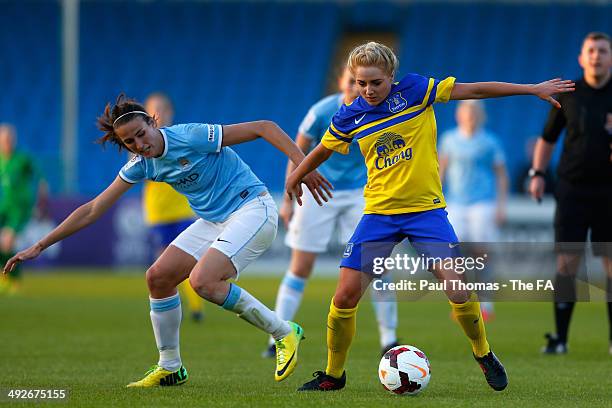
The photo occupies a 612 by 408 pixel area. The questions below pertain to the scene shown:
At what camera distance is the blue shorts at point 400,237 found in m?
6.34

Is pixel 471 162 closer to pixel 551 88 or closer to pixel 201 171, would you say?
pixel 201 171

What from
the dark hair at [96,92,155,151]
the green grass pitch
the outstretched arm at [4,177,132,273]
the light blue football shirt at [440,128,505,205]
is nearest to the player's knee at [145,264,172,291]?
the outstretched arm at [4,177,132,273]

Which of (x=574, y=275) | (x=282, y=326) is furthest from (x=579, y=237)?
(x=282, y=326)

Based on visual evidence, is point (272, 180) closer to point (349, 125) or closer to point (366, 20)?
point (366, 20)

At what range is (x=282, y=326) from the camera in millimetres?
6930

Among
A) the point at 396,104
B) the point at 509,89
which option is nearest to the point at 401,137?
the point at 396,104

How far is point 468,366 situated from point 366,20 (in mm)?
20297

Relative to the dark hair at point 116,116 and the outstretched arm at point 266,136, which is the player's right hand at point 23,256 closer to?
the dark hair at point 116,116

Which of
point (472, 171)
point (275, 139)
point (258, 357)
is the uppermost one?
point (472, 171)

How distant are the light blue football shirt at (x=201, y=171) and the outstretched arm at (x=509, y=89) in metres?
1.62

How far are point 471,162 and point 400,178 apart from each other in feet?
22.5

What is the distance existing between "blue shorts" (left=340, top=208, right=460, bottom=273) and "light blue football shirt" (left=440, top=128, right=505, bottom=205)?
22.0 feet

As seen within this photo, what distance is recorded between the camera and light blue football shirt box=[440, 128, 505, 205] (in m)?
13.1

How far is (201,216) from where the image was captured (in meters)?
7.12
